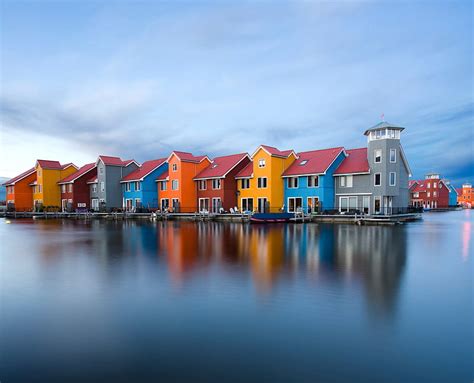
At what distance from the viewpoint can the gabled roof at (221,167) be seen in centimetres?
4275

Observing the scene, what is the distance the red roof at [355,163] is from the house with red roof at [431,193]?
60210 millimetres

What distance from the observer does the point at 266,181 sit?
3962 cm

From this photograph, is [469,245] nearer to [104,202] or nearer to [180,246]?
[180,246]

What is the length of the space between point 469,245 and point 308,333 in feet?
58.2

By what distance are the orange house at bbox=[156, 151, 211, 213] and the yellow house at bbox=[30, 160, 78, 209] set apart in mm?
25724

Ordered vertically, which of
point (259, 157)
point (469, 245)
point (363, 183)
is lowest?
point (469, 245)

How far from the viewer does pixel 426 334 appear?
623 cm

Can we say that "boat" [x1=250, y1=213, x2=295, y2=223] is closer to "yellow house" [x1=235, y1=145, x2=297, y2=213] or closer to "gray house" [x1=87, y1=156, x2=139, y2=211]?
"yellow house" [x1=235, y1=145, x2=297, y2=213]

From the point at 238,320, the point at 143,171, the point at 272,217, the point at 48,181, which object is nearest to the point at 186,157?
the point at 143,171

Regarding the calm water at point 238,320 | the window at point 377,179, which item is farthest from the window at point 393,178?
the calm water at point 238,320

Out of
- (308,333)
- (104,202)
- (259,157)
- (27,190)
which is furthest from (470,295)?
(27,190)

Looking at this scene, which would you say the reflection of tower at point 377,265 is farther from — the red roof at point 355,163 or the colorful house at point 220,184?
the colorful house at point 220,184

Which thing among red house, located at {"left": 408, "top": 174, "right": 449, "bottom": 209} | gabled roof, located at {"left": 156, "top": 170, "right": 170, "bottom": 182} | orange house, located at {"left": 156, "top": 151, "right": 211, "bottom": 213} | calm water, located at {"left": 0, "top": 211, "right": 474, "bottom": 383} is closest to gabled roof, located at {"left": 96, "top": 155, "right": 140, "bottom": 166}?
gabled roof, located at {"left": 156, "top": 170, "right": 170, "bottom": 182}

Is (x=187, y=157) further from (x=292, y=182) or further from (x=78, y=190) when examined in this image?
(x=78, y=190)
